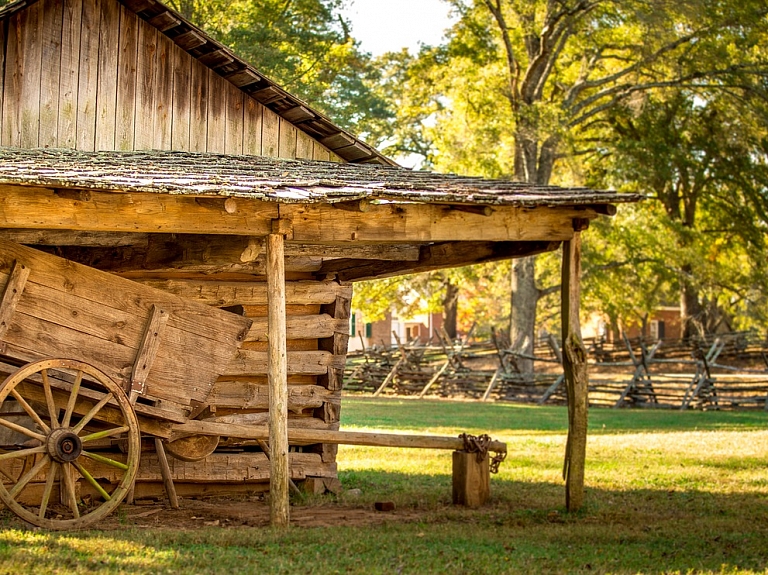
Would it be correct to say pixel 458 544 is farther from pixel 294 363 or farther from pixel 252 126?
pixel 252 126

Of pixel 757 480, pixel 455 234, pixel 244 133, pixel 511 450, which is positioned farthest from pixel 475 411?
pixel 455 234

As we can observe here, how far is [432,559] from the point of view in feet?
24.9

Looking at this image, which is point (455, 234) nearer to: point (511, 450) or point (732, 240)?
point (511, 450)

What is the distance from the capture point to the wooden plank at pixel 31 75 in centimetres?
1080

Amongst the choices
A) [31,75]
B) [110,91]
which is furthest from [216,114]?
[31,75]

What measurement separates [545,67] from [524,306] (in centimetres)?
706

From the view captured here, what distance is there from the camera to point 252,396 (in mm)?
11219

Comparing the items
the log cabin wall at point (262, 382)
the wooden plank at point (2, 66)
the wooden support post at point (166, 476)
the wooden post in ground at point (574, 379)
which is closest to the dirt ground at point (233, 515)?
the wooden support post at point (166, 476)

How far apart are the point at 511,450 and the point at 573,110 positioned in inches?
677

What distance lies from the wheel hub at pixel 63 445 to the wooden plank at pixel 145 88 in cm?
404

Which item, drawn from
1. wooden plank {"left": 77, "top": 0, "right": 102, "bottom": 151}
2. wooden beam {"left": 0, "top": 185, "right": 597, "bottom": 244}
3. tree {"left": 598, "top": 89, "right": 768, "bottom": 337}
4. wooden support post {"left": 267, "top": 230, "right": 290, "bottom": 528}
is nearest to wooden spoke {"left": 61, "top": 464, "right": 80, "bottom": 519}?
wooden support post {"left": 267, "top": 230, "right": 290, "bottom": 528}

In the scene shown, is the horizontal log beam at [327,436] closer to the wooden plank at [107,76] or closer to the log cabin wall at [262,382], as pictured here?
the log cabin wall at [262,382]

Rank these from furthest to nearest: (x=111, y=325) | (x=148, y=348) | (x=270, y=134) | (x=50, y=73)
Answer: (x=270, y=134) → (x=50, y=73) → (x=148, y=348) → (x=111, y=325)

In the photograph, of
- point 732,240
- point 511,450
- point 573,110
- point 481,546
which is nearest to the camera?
point 481,546
